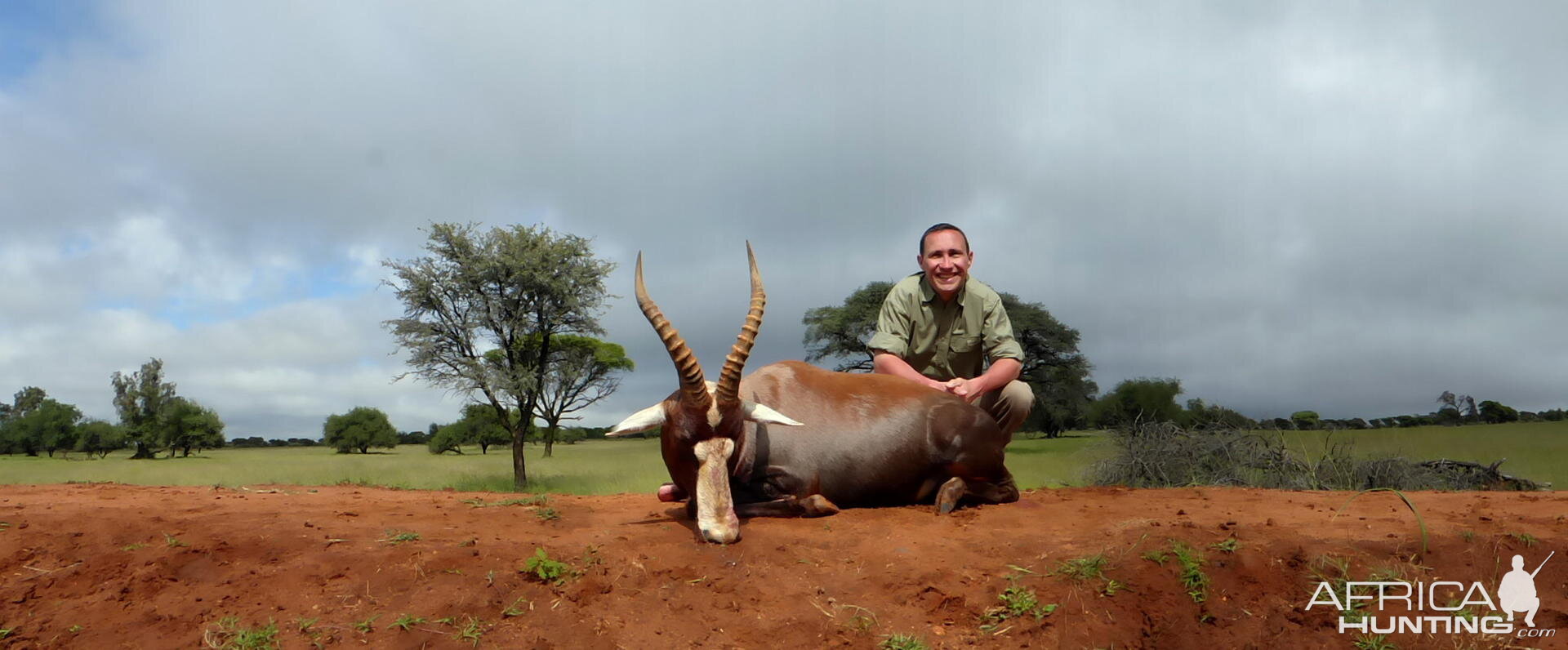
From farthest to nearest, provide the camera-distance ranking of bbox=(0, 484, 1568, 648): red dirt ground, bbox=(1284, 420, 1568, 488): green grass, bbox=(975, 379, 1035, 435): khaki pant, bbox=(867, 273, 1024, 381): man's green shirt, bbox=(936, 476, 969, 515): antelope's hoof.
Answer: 1. bbox=(1284, 420, 1568, 488): green grass
2. bbox=(867, 273, 1024, 381): man's green shirt
3. bbox=(975, 379, 1035, 435): khaki pant
4. bbox=(936, 476, 969, 515): antelope's hoof
5. bbox=(0, 484, 1568, 648): red dirt ground

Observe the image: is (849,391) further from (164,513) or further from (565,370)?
(565,370)

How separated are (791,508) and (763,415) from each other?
0.62m

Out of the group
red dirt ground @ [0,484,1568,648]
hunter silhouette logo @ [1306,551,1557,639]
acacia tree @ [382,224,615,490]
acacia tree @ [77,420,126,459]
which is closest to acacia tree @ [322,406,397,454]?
acacia tree @ [77,420,126,459]

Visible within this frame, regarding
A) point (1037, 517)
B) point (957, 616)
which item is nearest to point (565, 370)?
point (1037, 517)

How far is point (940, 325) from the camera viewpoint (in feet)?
22.3

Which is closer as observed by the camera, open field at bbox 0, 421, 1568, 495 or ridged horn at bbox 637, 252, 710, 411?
ridged horn at bbox 637, 252, 710, 411

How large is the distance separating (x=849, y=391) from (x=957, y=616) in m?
2.44

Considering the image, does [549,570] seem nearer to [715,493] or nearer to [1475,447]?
[715,493]

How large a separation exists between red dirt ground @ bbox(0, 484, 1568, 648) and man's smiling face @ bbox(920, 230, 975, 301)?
2.04 meters

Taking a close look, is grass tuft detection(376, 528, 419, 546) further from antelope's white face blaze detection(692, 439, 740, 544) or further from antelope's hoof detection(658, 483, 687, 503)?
antelope's hoof detection(658, 483, 687, 503)

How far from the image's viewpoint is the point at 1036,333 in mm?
29031

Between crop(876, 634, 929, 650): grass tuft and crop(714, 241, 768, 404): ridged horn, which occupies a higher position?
crop(714, 241, 768, 404): ridged horn

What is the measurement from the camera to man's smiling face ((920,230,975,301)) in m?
6.40

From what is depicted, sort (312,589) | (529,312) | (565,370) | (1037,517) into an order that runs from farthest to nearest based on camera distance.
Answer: (565,370)
(529,312)
(1037,517)
(312,589)
